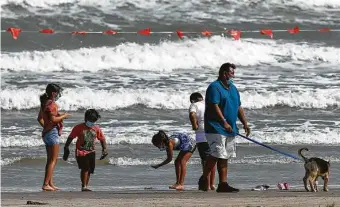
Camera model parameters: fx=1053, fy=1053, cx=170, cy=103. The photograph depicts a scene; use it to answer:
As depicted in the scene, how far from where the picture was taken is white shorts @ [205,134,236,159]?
11.5m

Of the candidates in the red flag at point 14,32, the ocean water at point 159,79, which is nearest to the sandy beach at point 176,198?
the ocean water at point 159,79

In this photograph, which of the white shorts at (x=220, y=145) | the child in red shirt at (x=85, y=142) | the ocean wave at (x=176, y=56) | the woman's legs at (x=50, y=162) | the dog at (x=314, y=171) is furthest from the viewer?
the ocean wave at (x=176, y=56)

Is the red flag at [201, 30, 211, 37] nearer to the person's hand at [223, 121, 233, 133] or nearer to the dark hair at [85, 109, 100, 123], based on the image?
the dark hair at [85, 109, 100, 123]

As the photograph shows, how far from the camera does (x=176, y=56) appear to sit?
27.2m

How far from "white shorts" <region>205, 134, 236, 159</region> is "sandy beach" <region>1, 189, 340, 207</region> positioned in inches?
17.4

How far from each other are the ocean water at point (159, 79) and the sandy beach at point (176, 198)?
4.47 feet

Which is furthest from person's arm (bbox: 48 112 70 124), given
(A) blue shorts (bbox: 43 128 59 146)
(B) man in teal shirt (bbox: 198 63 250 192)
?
(B) man in teal shirt (bbox: 198 63 250 192)

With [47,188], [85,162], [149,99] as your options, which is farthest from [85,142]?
[149,99]

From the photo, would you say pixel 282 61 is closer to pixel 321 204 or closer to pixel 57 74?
pixel 57 74

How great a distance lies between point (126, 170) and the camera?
48.9ft

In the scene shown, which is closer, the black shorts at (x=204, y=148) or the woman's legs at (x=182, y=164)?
the black shorts at (x=204, y=148)

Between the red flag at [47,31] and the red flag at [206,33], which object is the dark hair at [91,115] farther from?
the red flag at [47,31]

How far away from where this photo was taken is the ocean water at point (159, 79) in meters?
15.1

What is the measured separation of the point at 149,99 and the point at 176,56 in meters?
5.49
